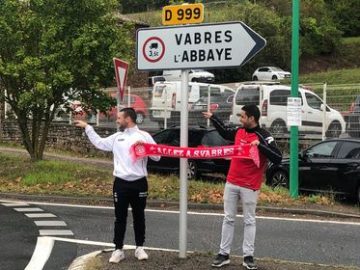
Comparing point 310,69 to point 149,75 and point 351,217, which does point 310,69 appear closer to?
point 149,75

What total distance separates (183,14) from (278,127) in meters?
13.9

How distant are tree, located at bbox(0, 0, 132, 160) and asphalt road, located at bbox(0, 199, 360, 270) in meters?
4.47

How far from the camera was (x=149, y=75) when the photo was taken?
43656 millimetres

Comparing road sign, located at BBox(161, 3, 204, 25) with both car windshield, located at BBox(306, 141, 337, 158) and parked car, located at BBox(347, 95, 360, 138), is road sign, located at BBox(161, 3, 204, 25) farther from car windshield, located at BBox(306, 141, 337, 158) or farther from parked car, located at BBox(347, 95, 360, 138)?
parked car, located at BBox(347, 95, 360, 138)

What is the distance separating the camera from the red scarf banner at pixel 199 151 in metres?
6.81

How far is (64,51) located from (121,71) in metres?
2.86

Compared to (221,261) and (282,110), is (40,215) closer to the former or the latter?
(221,261)

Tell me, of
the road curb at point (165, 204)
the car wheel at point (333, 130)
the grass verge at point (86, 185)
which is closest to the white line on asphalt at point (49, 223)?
the road curb at point (165, 204)

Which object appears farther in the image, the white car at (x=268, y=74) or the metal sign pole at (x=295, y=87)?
the white car at (x=268, y=74)

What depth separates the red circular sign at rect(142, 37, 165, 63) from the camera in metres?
7.18

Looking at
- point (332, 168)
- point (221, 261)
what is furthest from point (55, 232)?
point (332, 168)

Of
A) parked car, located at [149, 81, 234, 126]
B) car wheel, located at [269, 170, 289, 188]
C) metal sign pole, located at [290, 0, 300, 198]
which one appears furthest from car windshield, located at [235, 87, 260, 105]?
metal sign pole, located at [290, 0, 300, 198]

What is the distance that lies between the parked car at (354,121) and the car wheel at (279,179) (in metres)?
4.25

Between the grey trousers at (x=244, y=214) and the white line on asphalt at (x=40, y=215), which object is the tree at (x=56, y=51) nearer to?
the white line on asphalt at (x=40, y=215)
